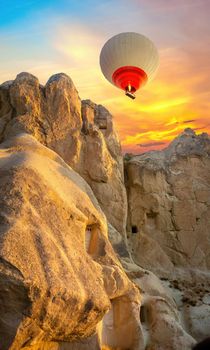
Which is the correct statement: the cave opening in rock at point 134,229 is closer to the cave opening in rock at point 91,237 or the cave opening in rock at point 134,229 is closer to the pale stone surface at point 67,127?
the pale stone surface at point 67,127

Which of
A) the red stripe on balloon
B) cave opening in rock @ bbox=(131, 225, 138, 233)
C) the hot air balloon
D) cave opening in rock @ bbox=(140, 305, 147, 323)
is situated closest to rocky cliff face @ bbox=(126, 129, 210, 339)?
cave opening in rock @ bbox=(131, 225, 138, 233)

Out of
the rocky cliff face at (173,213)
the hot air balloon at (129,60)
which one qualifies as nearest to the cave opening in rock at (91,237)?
the rocky cliff face at (173,213)

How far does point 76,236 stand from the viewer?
7137 mm

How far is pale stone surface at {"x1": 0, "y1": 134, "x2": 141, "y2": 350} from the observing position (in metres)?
5.53

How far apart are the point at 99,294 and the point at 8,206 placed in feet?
6.79

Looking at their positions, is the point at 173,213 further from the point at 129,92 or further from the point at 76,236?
the point at 76,236

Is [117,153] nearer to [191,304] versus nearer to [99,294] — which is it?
[191,304]

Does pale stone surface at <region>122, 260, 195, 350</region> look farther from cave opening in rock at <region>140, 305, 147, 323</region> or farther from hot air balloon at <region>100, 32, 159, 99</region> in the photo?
hot air balloon at <region>100, 32, 159, 99</region>

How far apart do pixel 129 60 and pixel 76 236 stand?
435 inches

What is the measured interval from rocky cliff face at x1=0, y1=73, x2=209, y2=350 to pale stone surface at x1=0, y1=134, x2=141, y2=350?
17 mm

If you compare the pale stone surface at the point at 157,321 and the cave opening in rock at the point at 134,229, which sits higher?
the cave opening in rock at the point at 134,229

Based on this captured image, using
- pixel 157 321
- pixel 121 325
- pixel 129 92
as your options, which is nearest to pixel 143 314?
pixel 157 321

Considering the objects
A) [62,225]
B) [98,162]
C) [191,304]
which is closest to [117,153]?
[98,162]

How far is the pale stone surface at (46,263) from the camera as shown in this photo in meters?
5.53
